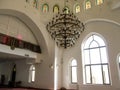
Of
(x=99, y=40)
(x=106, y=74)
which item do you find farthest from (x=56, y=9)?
(x=106, y=74)

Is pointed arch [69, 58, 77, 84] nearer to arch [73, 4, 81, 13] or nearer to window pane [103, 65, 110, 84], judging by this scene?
window pane [103, 65, 110, 84]

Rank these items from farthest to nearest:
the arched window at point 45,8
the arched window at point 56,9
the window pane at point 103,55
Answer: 1. the arched window at point 56,9
2. the arched window at point 45,8
3. the window pane at point 103,55

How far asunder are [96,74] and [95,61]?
85cm

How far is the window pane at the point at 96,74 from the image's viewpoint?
296 inches

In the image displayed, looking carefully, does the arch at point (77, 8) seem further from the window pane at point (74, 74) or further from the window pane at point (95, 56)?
the window pane at point (74, 74)

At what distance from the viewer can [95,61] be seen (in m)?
7.93

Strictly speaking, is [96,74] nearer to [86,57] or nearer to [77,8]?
[86,57]

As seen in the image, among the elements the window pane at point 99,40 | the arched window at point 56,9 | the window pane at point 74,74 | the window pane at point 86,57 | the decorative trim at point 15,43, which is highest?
the arched window at point 56,9

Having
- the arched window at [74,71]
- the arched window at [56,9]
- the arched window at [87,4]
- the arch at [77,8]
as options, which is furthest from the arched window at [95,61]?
the arched window at [56,9]

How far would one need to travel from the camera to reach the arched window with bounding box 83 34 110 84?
294 inches

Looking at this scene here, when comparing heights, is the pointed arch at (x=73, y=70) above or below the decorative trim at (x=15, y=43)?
below

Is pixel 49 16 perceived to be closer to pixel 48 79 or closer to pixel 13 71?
pixel 48 79

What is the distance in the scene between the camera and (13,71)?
1020cm

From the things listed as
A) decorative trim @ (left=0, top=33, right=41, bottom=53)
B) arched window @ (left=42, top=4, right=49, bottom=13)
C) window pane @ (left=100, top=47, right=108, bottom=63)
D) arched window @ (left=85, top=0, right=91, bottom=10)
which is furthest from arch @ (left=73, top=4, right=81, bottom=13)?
decorative trim @ (left=0, top=33, right=41, bottom=53)
